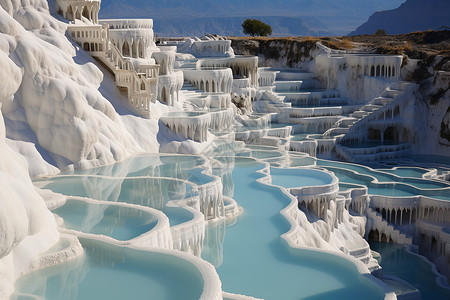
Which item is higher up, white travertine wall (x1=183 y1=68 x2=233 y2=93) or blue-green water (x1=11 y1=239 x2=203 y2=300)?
white travertine wall (x1=183 y1=68 x2=233 y2=93)

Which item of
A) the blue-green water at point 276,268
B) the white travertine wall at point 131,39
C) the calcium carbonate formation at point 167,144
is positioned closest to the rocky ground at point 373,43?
the calcium carbonate formation at point 167,144

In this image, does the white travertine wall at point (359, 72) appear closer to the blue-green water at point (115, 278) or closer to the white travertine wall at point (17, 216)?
the blue-green water at point (115, 278)

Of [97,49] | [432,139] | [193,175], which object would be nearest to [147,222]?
[193,175]

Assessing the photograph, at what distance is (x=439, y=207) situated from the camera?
32750 millimetres

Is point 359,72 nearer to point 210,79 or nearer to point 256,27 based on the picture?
point 210,79

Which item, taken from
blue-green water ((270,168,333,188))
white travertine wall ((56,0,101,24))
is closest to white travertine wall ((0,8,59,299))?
blue-green water ((270,168,333,188))

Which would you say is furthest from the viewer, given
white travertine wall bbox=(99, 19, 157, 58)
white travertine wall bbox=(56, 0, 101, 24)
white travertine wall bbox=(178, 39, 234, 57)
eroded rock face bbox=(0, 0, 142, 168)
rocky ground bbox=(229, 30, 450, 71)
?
rocky ground bbox=(229, 30, 450, 71)

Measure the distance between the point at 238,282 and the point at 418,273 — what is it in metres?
14.1

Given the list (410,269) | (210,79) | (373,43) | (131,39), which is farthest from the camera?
(373,43)

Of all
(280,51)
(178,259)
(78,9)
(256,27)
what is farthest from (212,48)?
(256,27)

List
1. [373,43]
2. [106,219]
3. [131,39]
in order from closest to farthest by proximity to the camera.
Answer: [106,219]
[131,39]
[373,43]

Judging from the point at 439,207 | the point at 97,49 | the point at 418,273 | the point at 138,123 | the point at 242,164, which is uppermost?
the point at 97,49

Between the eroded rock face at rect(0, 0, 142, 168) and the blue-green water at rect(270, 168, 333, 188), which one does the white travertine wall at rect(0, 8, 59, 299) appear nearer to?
the eroded rock face at rect(0, 0, 142, 168)

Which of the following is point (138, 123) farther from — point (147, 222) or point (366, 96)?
point (366, 96)
